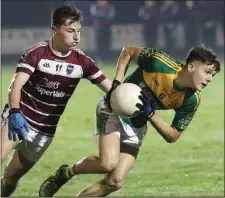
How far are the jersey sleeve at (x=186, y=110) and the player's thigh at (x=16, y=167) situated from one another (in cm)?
139

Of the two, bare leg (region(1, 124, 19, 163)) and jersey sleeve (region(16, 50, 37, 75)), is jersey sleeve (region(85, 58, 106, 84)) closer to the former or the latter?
jersey sleeve (region(16, 50, 37, 75))

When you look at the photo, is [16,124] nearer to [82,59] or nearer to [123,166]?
[82,59]

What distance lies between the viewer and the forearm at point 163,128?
8742 millimetres

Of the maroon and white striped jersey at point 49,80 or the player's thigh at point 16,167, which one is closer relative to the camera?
the maroon and white striped jersey at point 49,80

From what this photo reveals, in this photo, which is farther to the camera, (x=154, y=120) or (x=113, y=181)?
(x=113, y=181)

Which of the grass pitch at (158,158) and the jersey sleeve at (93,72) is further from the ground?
the jersey sleeve at (93,72)

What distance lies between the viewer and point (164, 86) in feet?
29.5

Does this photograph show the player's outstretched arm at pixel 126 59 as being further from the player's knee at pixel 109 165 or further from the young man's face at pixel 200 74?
the player's knee at pixel 109 165

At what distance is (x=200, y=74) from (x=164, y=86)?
0.44 meters

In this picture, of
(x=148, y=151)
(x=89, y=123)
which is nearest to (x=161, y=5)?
(x=89, y=123)

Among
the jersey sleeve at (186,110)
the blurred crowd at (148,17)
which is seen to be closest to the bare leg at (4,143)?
the jersey sleeve at (186,110)

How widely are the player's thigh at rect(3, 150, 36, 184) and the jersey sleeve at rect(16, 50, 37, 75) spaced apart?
2.97ft

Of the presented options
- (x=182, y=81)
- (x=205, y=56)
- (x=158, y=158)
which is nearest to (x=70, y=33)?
(x=182, y=81)

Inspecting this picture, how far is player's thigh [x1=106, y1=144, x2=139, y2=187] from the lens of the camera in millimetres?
8906
